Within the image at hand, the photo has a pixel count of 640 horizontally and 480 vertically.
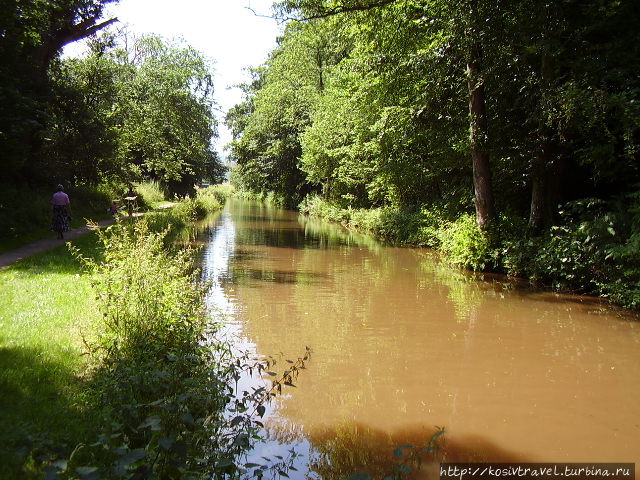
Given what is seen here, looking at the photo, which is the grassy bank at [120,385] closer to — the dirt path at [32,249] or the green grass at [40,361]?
the green grass at [40,361]

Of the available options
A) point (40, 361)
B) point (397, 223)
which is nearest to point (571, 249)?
point (40, 361)

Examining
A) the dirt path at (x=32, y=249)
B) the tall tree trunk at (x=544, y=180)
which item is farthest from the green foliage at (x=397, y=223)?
the dirt path at (x=32, y=249)

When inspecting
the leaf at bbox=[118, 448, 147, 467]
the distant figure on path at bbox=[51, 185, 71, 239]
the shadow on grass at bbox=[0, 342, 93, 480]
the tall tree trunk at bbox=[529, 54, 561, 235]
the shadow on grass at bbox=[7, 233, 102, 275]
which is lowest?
the shadow on grass at bbox=[0, 342, 93, 480]

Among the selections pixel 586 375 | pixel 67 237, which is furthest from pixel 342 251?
pixel 586 375

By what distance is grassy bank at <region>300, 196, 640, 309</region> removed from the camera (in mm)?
9680

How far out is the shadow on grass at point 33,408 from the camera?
3.18m

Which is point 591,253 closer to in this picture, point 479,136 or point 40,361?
point 479,136

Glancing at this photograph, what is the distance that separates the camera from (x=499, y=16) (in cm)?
1216

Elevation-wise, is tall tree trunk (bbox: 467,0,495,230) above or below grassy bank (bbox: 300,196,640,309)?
above

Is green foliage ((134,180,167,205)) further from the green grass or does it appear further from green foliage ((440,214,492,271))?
the green grass

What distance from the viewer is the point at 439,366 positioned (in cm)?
658

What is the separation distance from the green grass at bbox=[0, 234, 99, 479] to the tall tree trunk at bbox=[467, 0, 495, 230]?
11.1m

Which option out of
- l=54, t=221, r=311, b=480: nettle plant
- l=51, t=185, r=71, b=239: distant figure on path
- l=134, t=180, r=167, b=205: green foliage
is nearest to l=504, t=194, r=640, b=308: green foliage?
l=54, t=221, r=311, b=480: nettle plant

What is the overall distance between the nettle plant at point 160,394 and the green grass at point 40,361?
0.72ft
